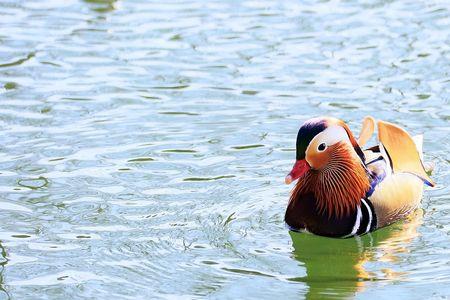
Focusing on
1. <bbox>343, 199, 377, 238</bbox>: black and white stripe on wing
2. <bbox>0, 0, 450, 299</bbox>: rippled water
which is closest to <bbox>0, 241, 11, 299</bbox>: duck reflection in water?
<bbox>0, 0, 450, 299</bbox>: rippled water

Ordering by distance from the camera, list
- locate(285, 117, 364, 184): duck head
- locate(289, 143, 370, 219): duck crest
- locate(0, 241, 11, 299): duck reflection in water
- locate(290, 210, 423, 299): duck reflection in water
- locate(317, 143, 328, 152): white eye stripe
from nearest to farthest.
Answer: locate(0, 241, 11, 299): duck reflection in water
locate(290, 210, 423, 299): duck reflection in water
locate(285, 117, 364, 184): duck head
locate(317, 143, 328, 152): white eye stripe
locate(289, 143, 370, 219): duck crest

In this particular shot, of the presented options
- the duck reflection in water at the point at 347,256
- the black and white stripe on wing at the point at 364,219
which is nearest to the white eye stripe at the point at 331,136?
the black and white stripe on wing at the point at 364,219

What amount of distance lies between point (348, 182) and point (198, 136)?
1649mm

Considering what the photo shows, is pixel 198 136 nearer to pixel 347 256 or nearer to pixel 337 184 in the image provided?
pixel 337 184

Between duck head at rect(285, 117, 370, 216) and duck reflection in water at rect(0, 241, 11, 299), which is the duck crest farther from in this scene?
duck reflection in water at rect(0, 241, 11, 299)

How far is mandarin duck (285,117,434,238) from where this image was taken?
7.29 m

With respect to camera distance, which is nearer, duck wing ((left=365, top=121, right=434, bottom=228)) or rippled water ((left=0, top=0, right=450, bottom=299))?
rippled water ((left=0, top=0, right=450, bottom=299))

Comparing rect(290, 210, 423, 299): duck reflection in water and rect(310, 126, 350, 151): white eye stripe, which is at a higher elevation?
rect(310, 126, 350, 151): white eye stripe

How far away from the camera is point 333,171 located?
7.47 meters

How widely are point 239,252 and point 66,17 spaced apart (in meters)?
5.05

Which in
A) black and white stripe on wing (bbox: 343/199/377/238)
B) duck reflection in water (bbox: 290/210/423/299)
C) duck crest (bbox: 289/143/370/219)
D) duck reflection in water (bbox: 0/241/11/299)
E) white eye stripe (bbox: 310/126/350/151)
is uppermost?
white eye stripe (bbox: 310/126/350/151)

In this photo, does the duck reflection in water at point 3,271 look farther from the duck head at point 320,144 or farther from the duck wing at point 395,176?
the duck wing at point 395,176

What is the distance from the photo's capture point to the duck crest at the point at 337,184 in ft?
24.2

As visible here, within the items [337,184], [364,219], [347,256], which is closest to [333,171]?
[337,184]
